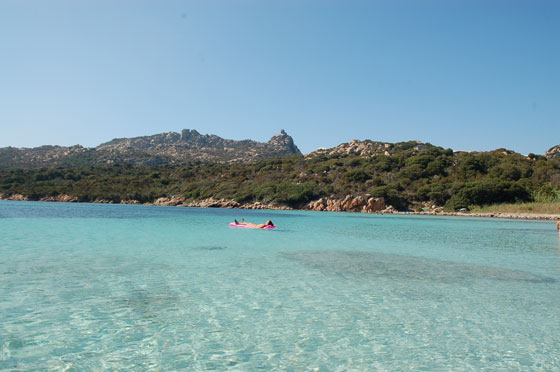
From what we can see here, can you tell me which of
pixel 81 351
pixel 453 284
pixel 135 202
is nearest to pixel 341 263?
pixel 453 284

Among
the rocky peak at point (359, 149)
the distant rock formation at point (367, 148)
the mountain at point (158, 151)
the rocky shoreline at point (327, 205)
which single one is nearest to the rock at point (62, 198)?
the rocky shoreline at point (327, 205)

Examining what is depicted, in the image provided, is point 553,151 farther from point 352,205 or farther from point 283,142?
point 283,142

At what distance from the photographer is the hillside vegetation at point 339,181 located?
5638cm

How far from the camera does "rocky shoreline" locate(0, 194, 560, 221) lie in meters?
49.3

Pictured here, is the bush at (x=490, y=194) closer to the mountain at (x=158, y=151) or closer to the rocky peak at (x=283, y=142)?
the mountain at (x=158, y=151)

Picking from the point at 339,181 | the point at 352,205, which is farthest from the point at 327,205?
the point at 339,181

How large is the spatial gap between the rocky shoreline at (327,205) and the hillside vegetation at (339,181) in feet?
4.02

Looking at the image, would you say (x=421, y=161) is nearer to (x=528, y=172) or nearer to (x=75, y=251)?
(x=528, y=172)

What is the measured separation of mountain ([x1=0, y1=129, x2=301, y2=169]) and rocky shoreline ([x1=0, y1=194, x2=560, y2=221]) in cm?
3653

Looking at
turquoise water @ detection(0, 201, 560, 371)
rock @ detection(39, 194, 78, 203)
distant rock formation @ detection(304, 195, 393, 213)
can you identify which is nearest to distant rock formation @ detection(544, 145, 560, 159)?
distant rock formation @ detection(304, 195, 393, 213)

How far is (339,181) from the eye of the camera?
69.7m

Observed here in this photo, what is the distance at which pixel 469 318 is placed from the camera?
6000mm

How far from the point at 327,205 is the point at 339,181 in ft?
29.7

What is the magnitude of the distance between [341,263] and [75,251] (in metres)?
8.70
